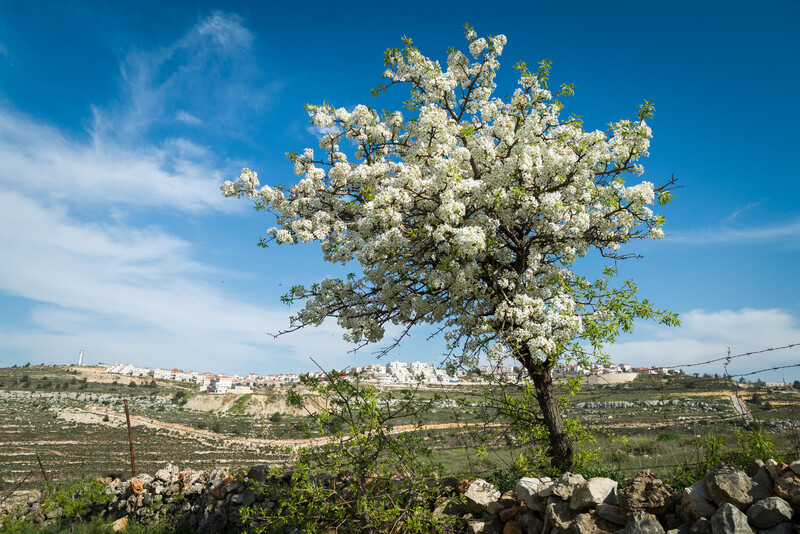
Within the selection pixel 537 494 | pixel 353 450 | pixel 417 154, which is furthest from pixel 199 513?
pixel 417 154

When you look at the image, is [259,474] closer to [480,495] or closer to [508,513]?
[480,495]

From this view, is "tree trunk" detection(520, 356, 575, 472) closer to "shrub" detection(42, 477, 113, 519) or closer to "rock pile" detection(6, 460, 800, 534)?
"rock pile" detection(6, 460, 800, 534)

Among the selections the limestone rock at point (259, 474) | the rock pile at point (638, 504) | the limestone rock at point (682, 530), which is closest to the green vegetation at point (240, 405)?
the limestone rock at point (259, 474)

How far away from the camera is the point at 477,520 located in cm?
650

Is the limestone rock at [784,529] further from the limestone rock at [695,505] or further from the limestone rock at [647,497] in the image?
the limestone rock at [647,497]

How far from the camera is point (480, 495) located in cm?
667

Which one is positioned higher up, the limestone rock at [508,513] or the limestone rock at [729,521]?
the limestone rock at [729,521]

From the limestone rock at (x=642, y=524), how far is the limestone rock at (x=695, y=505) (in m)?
0.29

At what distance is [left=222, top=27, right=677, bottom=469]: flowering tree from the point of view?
24.5 feet

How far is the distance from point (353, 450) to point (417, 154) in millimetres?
5179

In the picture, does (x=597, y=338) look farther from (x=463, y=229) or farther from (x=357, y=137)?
(x=357, y=137)

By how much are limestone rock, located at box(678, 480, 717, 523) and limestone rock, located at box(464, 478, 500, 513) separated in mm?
2578

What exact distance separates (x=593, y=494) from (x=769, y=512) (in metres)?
1.60

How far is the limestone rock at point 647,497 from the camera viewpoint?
4824 mm
